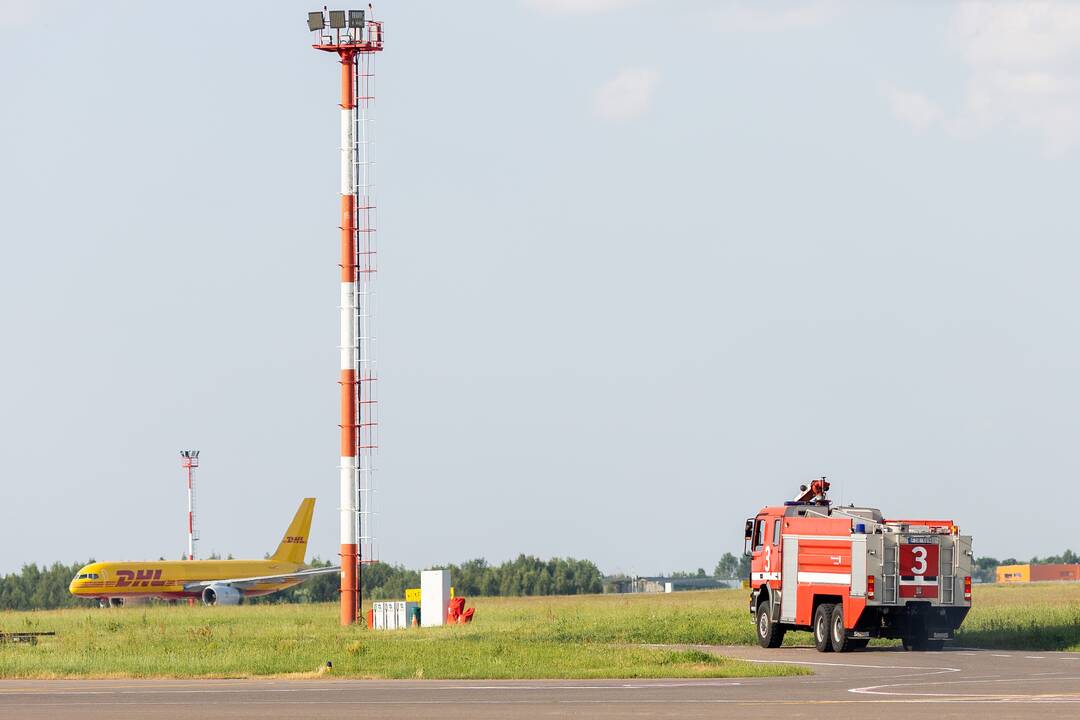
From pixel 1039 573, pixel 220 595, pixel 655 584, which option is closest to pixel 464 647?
pixel 220 595

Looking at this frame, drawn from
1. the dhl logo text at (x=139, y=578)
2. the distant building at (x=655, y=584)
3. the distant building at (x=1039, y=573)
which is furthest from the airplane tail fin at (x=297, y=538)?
the distant building at (x=1039, y=573)

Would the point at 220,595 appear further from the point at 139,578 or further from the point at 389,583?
the point at 389,583

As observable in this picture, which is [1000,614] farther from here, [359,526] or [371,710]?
[371,710]

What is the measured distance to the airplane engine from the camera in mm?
96125

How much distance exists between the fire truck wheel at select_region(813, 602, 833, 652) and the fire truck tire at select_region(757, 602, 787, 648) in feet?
7.00

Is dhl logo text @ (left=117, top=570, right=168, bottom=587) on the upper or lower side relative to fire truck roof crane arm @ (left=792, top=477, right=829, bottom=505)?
lower

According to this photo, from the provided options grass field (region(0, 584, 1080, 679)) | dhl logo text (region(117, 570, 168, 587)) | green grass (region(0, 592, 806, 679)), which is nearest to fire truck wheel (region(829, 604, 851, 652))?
green grass (region(0, 592, 806, 679))

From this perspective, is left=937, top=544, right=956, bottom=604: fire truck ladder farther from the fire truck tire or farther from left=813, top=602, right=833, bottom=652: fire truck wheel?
the fire truck tire

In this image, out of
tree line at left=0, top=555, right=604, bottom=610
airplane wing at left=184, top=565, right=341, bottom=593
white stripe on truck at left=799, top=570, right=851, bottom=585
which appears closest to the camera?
white stripe on truck at left=799, top=570, right=851, bottom=585

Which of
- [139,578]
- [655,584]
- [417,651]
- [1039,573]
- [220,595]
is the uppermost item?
[417,651]

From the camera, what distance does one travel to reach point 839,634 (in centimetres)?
3791

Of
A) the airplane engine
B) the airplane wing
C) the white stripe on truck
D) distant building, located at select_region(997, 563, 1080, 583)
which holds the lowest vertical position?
distant building, located at select_region(997, 563, 1080, 583)

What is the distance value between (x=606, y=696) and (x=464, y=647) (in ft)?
44.0

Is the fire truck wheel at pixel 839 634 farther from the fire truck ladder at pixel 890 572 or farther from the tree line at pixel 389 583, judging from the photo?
the tree line at pixel 389 583
